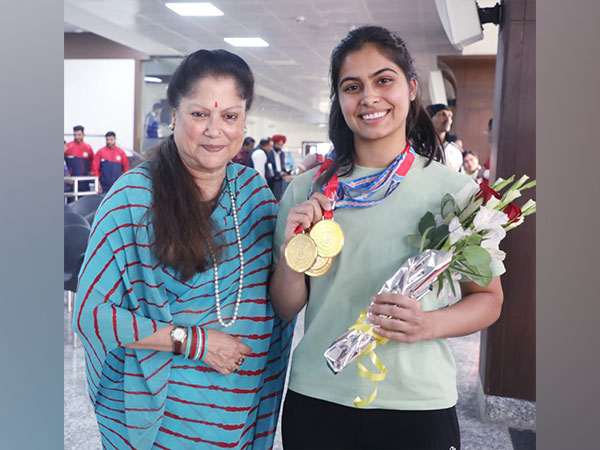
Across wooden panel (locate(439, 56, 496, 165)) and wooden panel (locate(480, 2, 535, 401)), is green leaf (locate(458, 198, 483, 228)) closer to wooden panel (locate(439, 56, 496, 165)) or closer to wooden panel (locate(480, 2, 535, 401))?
wooden panel (locate(480, 2, 535, 401))

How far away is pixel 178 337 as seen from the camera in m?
1.32

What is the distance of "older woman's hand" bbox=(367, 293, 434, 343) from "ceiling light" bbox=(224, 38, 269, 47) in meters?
11.0

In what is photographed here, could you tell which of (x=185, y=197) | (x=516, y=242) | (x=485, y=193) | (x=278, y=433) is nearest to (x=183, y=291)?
(x=185, y=197)

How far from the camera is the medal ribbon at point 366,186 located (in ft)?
4.09

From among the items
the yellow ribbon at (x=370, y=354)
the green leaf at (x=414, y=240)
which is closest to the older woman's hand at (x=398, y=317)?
the yellow ribbon at (x=370, y=354)

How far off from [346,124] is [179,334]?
1.97ft

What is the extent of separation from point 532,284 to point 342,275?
7.18ft

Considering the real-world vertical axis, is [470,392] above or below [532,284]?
below

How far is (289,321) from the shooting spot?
1.57 metres

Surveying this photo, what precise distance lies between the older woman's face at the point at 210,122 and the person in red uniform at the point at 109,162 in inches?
448

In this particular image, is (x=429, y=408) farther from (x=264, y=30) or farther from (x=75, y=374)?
(x=264, y=30)

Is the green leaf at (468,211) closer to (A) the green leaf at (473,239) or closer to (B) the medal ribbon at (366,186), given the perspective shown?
(A) the green leaf at (473,239)

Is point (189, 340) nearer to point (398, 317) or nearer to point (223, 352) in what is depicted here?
point (223, 352)
